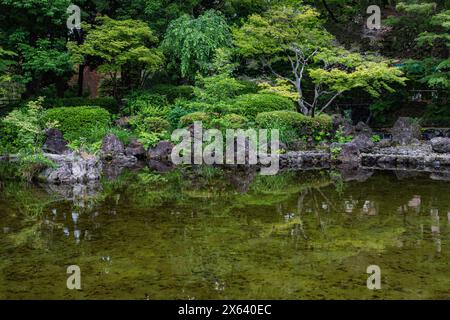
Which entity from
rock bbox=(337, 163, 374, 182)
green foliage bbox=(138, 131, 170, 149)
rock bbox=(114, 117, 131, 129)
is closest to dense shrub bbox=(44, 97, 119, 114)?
rock bbox=(114, 117, 131, 129)

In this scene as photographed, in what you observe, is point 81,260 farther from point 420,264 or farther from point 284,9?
point 284,9

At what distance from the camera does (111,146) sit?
532 inches

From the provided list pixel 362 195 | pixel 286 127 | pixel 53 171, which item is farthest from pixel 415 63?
pixel 53 171

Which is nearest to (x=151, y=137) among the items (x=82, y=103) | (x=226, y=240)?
(x=82, y=103)

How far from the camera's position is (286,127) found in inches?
532

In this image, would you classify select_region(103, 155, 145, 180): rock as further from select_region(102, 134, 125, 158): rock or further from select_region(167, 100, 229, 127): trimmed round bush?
select_region(167, 100, 229, 127): trimmed round bush

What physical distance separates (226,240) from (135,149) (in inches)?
350

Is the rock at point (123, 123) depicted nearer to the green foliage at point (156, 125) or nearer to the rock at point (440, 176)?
the green foliage at point (156, 125)

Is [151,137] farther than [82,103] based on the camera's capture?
No

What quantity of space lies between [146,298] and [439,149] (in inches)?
432

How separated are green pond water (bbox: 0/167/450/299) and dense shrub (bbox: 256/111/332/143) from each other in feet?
14.2

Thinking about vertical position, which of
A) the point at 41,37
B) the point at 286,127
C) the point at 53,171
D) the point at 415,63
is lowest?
the point at 53,171

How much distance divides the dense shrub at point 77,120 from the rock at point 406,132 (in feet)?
31.3

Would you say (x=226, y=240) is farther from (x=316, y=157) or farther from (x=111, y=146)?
(x=111, y=146)
